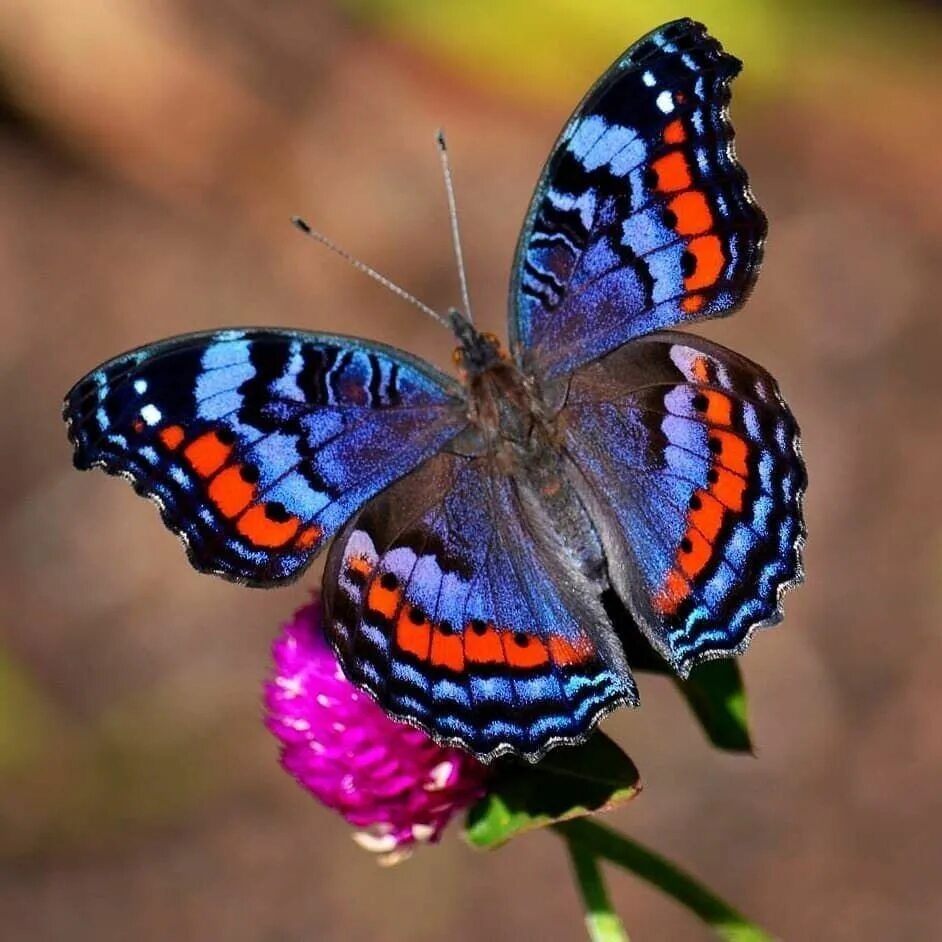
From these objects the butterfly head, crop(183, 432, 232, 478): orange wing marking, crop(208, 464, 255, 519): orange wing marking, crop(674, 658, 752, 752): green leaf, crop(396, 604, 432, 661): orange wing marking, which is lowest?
crop(674, 658, 752, 752): green leaf

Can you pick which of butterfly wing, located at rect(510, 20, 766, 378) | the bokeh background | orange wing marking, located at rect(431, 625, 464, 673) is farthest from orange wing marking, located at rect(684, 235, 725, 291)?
the bokeh background

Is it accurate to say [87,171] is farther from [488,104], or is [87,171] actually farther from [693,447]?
[693,447]

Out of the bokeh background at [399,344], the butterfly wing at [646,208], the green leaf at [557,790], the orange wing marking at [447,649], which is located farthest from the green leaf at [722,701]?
the bokeh background at [399,344]

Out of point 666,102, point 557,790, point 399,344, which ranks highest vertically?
point 399,344

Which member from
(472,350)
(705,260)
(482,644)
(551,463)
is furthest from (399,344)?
(482,644)

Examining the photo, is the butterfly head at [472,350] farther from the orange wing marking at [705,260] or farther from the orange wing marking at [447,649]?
the orange wing marking at [447,649]

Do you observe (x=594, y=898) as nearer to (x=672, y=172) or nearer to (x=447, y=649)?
(x=447, y=649)

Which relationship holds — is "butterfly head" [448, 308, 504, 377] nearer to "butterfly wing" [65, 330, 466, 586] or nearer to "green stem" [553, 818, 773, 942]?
"butterfly wing" [65, 330, 466, 586]
